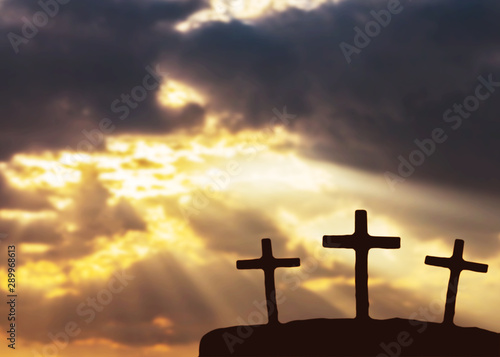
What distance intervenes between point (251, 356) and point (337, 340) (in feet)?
7.40

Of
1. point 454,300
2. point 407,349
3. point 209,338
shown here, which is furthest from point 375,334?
point 209,338

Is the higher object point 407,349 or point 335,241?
point 335,241

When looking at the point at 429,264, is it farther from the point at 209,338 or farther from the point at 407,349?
the point at 209,338

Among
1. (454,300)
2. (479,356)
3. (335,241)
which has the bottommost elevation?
(479,356)

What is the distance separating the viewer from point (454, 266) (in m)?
24.0

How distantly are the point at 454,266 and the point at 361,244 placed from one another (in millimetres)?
2804

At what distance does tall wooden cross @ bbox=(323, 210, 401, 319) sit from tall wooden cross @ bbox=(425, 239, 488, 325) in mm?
1609

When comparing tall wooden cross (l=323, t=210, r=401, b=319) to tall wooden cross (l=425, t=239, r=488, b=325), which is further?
tall wooden cross (l=425, t=239, r=488, b=325)

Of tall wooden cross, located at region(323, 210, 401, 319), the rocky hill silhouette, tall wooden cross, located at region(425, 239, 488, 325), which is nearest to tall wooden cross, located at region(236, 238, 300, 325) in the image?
the rocky hill silhouette

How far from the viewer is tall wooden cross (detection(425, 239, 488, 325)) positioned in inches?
937

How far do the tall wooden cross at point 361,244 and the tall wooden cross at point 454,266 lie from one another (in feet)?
5.28

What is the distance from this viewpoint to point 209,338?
2378 centimetres

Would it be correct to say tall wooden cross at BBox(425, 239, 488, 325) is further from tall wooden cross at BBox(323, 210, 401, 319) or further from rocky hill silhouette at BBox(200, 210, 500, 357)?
tall wooden cross at BBox(323, 210, 401, 319)

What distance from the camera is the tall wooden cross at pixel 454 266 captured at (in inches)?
937
